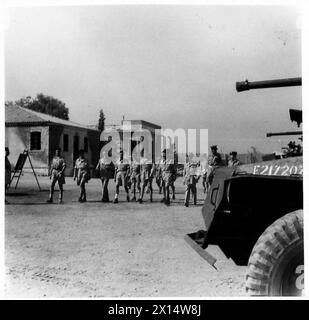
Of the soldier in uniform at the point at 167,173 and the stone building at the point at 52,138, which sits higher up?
the stone building at the point at 52,138

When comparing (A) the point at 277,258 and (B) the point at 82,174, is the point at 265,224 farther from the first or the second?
(B) the point at 82,174

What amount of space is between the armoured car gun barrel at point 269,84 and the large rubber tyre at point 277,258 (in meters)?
2.07

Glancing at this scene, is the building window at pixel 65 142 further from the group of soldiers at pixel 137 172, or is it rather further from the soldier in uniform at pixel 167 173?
the soldier in uniform at pixel 167 173

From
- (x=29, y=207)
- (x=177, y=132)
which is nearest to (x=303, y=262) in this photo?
(x=177, y=132)

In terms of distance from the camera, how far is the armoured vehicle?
3055 mm

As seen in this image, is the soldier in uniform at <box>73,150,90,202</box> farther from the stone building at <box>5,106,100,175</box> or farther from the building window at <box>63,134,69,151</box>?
the building window at <box>63,134,69,151</box>

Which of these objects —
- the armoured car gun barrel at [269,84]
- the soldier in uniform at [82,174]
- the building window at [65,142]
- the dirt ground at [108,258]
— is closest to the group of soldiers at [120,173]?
the soldier in uniform at [82,174]

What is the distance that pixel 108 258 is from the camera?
493 cm

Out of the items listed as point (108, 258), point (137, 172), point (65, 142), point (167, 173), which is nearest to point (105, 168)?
point (137, 172)

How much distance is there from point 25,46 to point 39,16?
0.52 meters

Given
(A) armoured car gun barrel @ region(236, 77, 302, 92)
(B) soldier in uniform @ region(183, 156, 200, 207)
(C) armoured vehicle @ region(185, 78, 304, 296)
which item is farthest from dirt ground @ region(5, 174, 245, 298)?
(A) armoured car gun barrel @ region(236, 77, 302, 92)

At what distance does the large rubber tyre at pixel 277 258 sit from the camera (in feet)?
9.97

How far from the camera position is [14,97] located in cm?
526
